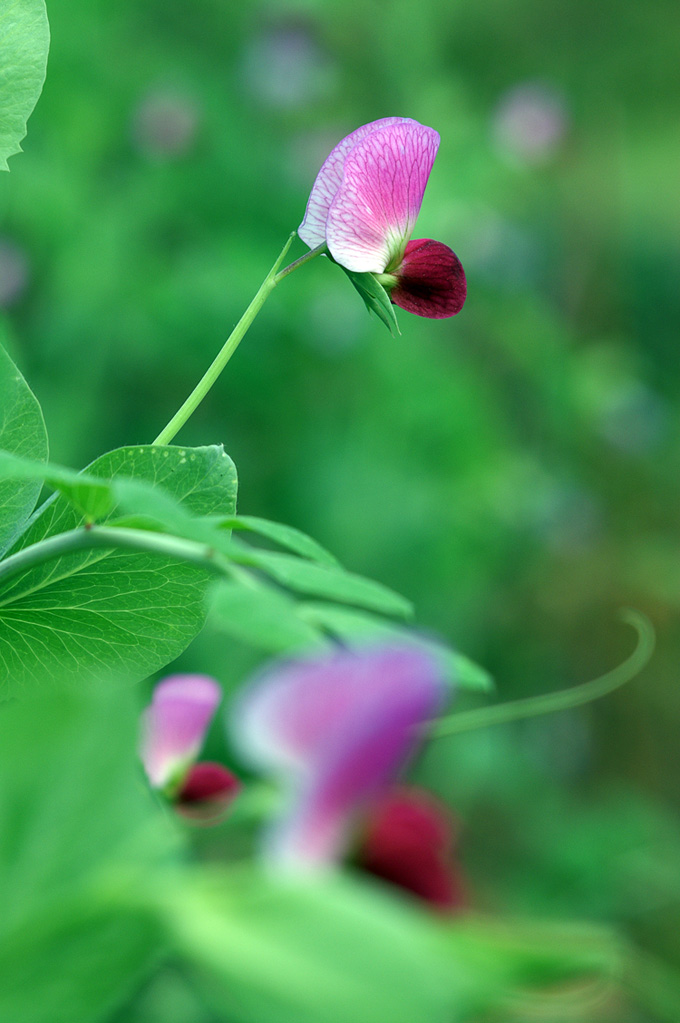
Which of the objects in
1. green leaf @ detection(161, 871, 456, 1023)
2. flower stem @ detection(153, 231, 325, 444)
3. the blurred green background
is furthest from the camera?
the blurred green background

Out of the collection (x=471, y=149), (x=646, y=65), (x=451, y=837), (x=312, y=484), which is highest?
(x=646, y=65)

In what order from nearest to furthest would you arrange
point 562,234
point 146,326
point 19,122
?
point 19,122 → point 146,326 → point 562,234

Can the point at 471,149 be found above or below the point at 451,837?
above

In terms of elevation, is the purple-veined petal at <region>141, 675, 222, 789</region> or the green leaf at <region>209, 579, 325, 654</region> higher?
the green leaf at <region>209, 579, 325, 654</region>

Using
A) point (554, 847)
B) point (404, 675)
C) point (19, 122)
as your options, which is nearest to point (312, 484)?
point (554, 847)

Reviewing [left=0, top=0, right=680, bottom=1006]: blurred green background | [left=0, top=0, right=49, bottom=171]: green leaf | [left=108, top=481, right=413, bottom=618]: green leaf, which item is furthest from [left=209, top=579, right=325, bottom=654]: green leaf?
[left=0, top=0, right=680, bottom=1006]: blurred green background

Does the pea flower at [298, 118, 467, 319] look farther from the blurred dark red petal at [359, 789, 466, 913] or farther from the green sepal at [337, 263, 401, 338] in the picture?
the blurred dark red petal at [359, 789, 466, 913]

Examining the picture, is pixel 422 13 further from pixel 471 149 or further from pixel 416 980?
pixel 416 980

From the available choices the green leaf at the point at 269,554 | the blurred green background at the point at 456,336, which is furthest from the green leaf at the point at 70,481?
the blurred green background at the point at 456,336
